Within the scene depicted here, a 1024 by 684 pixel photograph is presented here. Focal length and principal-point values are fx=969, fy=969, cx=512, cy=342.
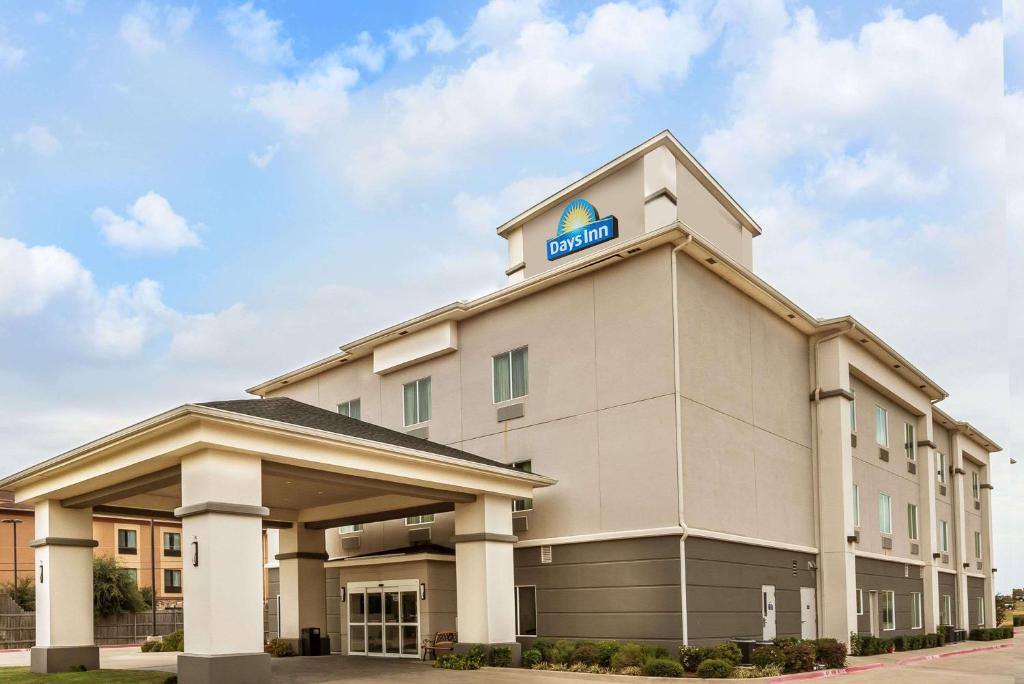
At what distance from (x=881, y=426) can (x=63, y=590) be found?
28.3 m

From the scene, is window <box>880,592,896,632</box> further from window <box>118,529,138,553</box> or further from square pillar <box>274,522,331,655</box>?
window <box>118,529,138,553</box>

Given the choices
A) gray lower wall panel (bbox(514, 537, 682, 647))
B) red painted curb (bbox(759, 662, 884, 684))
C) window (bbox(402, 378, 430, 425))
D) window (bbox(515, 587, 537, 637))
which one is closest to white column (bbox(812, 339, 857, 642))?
red painted curb (bbox(759, 662, 884, 684))

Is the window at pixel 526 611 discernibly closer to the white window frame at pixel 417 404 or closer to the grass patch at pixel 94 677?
the white window frame at pixel 417 404

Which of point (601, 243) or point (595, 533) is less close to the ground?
point (601, 243)

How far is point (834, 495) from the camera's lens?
30859 mm

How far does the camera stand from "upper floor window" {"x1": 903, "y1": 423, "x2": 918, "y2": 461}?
3972 cm

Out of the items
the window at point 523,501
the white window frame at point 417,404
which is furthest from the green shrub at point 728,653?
the white window frame at point 417,404

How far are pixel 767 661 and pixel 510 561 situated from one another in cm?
667

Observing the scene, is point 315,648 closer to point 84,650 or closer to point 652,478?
point 84,650

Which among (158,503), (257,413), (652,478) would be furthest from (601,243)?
(158,503)

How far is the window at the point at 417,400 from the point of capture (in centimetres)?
3153

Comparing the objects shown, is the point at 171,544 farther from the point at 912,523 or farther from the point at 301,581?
the point at 912,523

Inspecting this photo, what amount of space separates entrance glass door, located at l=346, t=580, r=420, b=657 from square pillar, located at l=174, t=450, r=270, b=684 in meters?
9.17

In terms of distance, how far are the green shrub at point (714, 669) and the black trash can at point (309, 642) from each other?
13530mm
